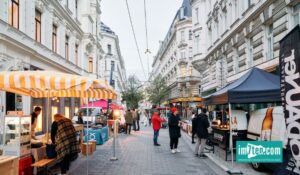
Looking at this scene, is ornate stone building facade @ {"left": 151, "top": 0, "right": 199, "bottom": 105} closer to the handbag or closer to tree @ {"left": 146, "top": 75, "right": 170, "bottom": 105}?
tree @ {"left": 146, "top": 75, "right": 170, "bottom": 105}

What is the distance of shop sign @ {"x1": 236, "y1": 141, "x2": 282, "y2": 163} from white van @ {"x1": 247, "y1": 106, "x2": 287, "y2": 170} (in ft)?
1.05

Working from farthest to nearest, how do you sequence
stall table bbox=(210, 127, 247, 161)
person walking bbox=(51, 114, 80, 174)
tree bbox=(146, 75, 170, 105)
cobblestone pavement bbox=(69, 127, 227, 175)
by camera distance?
tree bbox=(146, 75, 170, 105) < stall table bbox=(210, 127, 247, 161) < cobblestone pavement bbox=(69, 127, 227, 175) < person walking bbox=(51, 114, 80, 174)

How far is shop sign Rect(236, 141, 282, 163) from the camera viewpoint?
7.34 meters

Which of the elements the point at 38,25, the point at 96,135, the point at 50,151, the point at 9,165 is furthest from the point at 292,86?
the point at 38,25

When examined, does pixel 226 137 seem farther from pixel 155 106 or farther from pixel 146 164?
pixel 155 106

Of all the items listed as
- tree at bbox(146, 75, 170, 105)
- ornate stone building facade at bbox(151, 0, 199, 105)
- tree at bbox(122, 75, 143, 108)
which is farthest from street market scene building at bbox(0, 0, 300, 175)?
tree at bbox(146, 75, 170, 105)

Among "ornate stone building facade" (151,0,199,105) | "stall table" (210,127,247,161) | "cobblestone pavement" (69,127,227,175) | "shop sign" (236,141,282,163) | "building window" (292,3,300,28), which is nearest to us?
"shop sign" (236,141,282,163)

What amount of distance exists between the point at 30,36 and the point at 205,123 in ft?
40.0

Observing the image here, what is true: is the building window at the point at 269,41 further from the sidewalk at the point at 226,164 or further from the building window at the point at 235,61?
the sidewalk at the point at 226,164

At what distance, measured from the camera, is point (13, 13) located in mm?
17578

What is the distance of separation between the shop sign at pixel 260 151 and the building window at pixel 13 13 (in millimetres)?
13590

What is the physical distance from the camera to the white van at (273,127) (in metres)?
7.82

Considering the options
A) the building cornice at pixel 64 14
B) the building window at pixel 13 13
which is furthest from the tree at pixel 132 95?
the building window at pixel 13 13

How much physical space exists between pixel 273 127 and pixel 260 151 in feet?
3.32
